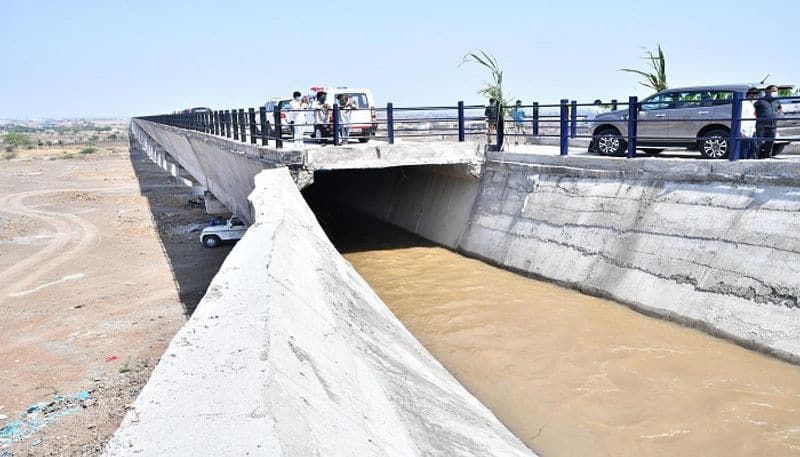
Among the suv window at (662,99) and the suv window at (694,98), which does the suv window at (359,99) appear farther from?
the suv window at (694,98)

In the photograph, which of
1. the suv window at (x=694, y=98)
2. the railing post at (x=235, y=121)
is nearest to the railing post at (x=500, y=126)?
the suv window at (x=694, y=98)

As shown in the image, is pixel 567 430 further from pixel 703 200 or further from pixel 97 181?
pixel 97 181

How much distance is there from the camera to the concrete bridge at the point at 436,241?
3256mm

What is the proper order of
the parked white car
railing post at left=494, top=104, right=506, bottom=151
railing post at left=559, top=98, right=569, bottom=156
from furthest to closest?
1. the parked white car
2. railing post at left=494, top=104, right=506, bottom=151
3. railing post at left=559, top=98, right=569, bottom=156

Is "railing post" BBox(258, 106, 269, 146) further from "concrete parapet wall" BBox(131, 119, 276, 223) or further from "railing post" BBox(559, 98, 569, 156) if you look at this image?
"railing post" BBox(559, 98, 569, 156)

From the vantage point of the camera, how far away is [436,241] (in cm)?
1608

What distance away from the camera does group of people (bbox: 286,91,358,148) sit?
14990 millimetres

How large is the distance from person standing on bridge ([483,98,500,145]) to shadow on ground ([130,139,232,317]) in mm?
7185

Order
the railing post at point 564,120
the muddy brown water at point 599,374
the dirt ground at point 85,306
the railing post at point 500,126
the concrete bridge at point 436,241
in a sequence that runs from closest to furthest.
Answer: the concrete bridge at point 436,241, the muddy brown water at point 599,374, the dirt ground at point 85,306, the railing post at point 564,120, the railing post at point 500,126

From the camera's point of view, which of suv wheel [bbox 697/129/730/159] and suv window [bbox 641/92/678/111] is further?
suv window [bbox 641/92/678/111]

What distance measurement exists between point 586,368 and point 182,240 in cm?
1387

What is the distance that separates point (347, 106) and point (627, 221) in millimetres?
9470

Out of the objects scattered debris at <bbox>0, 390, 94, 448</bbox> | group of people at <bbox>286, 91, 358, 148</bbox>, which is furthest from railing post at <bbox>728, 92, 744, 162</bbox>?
scattered debris at <bbox>0, 390, 94, 448</bbox>

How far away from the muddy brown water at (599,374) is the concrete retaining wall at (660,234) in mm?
387
